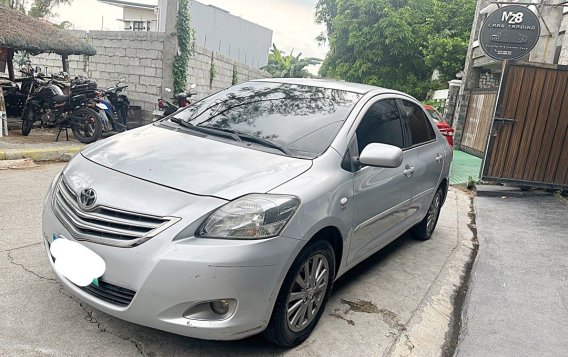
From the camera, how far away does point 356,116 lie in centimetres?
326

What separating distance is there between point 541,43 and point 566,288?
8.01m

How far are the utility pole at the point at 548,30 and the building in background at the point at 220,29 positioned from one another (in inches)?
784

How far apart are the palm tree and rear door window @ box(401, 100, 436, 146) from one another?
24897 millimetres

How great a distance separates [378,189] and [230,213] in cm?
140

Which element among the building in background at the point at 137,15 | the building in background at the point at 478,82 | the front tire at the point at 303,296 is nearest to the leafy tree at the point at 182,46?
the building in background at the point at 478,82

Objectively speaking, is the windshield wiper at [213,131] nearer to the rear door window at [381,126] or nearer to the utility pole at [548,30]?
the rear door window at [381,126]

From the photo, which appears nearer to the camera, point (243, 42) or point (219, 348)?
point (219, 348)

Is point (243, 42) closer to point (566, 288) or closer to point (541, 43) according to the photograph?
point (541, 43)

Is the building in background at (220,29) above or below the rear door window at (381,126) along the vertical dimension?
above

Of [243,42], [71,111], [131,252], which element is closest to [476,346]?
[131,252]

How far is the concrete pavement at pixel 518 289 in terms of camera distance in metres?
3.00

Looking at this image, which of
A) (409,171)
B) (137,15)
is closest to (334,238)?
(409,171)

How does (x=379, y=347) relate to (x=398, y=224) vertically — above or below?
below

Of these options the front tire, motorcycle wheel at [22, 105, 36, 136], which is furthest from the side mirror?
motorcycle wheel at [22, 105, 36, 136]
